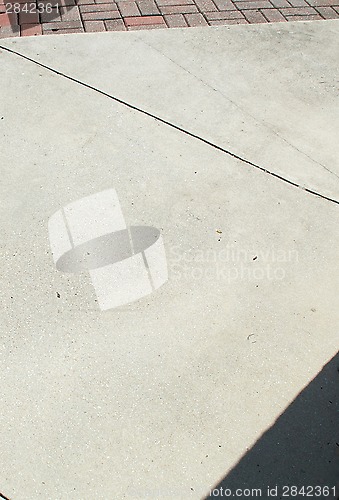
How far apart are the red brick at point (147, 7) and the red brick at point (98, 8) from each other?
0.20 metres

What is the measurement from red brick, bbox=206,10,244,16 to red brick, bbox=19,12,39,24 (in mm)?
1315

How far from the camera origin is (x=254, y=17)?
4410 millimetres

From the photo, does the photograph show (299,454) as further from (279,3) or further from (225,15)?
(279,3)

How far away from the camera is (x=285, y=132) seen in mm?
3383

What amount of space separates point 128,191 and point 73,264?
1.88 ft

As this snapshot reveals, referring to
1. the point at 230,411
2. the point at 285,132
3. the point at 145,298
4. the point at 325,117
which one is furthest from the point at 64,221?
the point at 325,117

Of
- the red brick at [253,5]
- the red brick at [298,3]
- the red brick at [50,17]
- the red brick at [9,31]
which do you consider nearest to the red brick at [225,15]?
the red brick at [253,5]

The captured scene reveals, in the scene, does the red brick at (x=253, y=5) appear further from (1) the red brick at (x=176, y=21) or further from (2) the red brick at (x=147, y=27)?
(2) the red brick at (x=147, y=27)

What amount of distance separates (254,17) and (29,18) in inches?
68.8

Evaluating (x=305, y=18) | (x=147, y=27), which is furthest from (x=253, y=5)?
(x=147, y=27)

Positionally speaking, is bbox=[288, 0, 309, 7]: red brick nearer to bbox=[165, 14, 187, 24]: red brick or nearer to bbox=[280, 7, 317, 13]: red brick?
bbox=[280, 7, 317, 13]: red brick

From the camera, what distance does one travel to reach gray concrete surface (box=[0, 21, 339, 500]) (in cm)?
200

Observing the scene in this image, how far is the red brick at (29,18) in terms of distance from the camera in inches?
163

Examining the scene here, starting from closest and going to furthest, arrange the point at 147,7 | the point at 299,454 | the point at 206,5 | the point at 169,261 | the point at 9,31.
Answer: the point at 299,454
the point at 169,261
the point at 9,31
the point at 147,7
the point at 206,5
